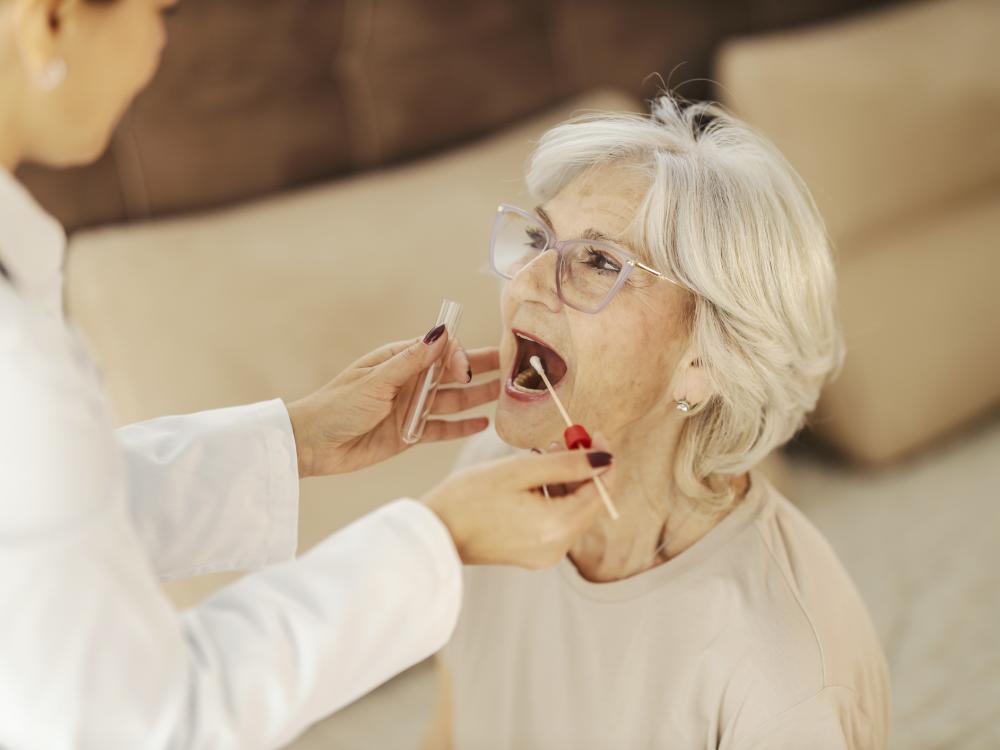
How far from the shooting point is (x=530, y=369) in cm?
113

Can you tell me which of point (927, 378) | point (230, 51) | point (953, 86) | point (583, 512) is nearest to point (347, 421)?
point (583, 512)

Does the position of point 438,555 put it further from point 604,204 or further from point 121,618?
point 604,204

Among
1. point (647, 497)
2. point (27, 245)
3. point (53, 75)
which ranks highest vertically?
point (53, 75)

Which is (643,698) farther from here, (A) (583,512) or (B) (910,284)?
(B) (910,284)

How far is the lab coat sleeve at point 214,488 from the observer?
35.5 inches

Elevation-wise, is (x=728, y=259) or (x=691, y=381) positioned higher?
(x=728, y=259)

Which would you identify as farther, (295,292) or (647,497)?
(295,292)

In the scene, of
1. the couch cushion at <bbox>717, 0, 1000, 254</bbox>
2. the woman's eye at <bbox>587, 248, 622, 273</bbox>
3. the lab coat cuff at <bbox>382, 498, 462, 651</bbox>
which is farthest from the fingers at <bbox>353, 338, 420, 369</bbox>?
the couch cushion at <bbox>717, 0, 1000, 254</bbox>

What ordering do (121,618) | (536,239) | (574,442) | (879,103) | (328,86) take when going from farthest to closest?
(879,103) → (328,86) → (536,239) → (574,442) → (121,618)

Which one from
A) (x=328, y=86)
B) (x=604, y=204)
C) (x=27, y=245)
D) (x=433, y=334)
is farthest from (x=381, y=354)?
(x=328, y=86)

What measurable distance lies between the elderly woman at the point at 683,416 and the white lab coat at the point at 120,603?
367mm

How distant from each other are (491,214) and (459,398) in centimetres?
52

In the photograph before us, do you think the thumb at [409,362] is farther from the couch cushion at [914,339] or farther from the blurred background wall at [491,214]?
the couch cushion at [914,339]

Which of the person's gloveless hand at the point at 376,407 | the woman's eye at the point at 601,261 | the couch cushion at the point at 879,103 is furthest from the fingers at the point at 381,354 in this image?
the couch cushion at the point at 879,103
